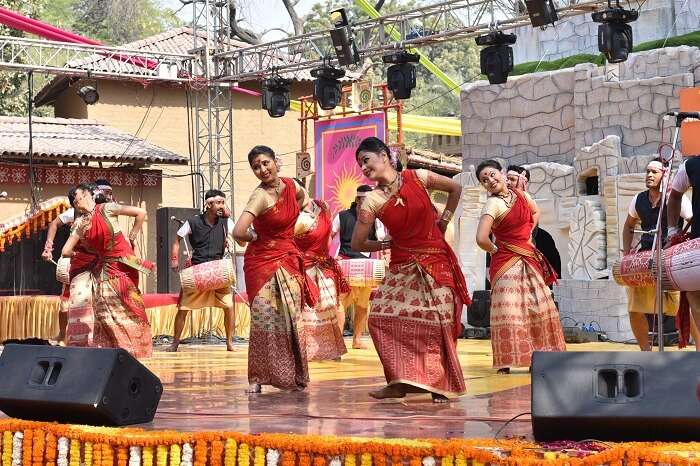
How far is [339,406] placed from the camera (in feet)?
21.7

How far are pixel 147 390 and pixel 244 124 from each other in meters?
17.5

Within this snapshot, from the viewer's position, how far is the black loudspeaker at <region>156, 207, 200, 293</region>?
16.7 m

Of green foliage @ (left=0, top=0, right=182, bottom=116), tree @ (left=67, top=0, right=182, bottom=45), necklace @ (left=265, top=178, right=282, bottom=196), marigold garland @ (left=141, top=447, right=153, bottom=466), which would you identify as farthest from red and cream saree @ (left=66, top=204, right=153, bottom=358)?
tree @ (left=67, top=0, right=182, bottom=45)

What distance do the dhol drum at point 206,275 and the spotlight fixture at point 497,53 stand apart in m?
4.00

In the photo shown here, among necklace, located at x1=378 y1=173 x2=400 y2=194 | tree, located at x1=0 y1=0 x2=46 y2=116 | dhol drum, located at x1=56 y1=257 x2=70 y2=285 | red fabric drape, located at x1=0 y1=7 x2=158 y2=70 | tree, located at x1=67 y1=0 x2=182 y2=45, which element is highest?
tree, located at x1=67 y1=0 x2=182 y2=45

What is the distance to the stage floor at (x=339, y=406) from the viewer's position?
5.54 metres

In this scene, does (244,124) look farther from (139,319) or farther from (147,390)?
(147,390)

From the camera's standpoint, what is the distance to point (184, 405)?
6762mm

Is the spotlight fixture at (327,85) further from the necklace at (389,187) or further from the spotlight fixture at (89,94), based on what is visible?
the necklace at (389,187)

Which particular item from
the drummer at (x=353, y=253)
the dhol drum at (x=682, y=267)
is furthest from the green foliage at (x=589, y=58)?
the dhol drum at (x=682, y=267)

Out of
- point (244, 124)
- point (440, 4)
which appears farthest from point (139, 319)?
point (244, 124)

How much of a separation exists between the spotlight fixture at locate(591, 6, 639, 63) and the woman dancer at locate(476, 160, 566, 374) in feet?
13.5

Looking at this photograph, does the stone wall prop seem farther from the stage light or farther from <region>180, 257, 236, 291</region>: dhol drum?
<region>180, 257, 236, 291</region>: dhol drum

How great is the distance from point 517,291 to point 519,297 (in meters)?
0.05
